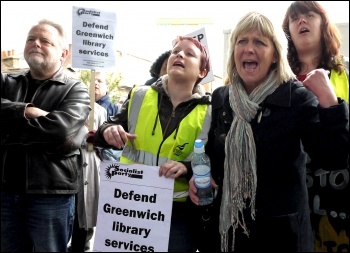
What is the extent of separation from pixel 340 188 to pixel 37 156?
1.77 m

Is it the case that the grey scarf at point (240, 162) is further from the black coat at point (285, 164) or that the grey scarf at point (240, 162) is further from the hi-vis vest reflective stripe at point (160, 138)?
the hi-vis vest reflective stripe at point (160, 138)

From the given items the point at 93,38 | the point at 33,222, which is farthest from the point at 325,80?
the point at 93,38

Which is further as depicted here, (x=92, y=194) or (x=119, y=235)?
(x=92, y=194)

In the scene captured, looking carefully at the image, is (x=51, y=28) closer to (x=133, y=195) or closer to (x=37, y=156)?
(x=37, y=156)

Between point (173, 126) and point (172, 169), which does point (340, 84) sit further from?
point (172, 169)

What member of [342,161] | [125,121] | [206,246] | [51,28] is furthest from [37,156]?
[342,161]

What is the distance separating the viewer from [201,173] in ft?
6.01

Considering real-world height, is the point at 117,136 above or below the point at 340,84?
below

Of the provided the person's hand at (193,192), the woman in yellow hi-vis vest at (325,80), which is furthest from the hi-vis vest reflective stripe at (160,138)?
the woman in yellow hi-vis vest at (325,80)

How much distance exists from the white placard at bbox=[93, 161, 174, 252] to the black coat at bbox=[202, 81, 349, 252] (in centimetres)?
42

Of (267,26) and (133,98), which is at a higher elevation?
(267,26)

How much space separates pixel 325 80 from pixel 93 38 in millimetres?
2094

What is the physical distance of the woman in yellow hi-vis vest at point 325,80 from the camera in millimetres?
1947

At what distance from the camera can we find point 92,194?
3.40 meters
